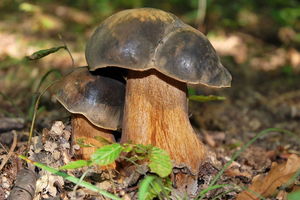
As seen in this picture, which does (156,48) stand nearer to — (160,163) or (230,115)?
(160,163)

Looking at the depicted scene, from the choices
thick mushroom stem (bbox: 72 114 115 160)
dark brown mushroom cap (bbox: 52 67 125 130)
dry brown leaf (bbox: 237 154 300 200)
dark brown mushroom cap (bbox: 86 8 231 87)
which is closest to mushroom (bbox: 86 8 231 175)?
dark brown mushroom cap (bbox: 86 8 231 87)

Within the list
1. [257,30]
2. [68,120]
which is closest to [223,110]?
[68,120]

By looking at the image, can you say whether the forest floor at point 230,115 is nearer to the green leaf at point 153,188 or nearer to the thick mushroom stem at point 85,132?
the thick mushroom stem at point 85,132

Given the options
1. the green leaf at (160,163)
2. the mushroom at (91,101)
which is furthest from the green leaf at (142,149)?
the mushroom at (91,101)

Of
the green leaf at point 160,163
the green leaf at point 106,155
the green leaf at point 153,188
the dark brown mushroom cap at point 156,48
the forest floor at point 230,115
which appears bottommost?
the forest floor at point 230,115

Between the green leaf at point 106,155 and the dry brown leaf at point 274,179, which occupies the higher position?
the green leaf at point 106,155

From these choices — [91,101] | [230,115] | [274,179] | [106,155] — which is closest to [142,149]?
[106,155]

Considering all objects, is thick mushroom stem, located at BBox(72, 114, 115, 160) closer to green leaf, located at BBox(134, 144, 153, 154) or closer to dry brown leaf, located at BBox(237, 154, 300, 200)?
green leaf, located at BBox(134, 144, 153, 154)
